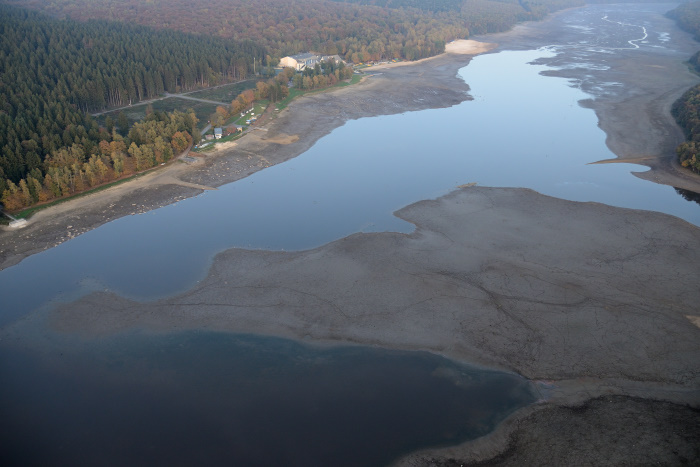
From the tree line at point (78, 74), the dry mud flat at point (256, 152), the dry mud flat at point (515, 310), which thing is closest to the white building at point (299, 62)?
the tree line at point (78, 74)

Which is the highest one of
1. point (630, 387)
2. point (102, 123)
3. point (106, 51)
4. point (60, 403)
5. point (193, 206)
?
point (106, 51)

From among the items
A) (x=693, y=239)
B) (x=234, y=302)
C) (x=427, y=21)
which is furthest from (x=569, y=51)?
(x=234, y=302)

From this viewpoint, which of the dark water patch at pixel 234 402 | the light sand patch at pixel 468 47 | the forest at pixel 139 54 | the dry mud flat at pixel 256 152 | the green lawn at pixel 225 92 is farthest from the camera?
the light sand patch at pixel 468 47

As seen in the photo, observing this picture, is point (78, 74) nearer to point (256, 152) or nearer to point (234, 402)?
point (256, 152)

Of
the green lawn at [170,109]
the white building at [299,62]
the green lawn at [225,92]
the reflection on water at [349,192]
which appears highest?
the white building at [299,62]

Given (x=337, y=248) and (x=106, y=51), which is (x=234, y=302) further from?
(x=106, y=51)

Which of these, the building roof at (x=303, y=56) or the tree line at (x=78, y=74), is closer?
the tree line at (x=78, y=74)

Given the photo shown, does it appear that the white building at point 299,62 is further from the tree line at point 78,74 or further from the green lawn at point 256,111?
the green lawn at point 256,111

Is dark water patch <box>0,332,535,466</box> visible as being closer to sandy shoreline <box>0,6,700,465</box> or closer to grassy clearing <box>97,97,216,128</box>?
sandy shoreline <box>0,6,700,465</box>
